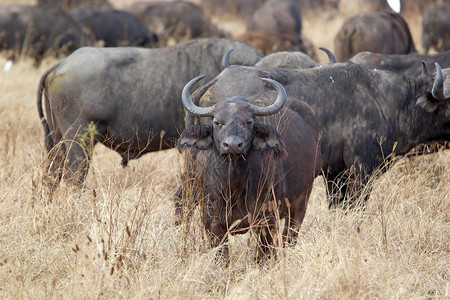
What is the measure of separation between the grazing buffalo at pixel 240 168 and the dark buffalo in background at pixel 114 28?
11.0 metres

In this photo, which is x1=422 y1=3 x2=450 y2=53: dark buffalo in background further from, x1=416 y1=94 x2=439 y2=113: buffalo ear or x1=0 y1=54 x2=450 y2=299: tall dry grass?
x1=0 y1=54 x2=450 y2=299: tall dry grass

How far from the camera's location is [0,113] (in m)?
8.28

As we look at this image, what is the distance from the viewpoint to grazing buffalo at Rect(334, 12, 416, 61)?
11.1m

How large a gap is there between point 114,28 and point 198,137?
1149cm

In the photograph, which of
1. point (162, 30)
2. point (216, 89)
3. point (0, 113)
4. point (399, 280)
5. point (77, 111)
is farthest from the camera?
point (162, 30)

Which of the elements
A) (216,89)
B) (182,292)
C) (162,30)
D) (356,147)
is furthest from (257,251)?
(162,30)

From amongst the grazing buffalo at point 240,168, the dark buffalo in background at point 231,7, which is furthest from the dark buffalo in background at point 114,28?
the grazing buffalo at point 240,168

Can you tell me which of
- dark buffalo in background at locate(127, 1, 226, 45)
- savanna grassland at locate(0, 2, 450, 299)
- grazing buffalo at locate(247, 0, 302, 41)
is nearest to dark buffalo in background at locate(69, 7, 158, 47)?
dark buffalo in background at locate(127, 1, 226, 45)

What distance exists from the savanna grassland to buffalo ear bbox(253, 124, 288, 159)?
57cm

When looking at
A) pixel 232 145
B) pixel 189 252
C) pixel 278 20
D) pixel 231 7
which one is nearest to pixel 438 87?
pixel 232 145

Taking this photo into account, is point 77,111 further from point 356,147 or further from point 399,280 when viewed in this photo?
point 399,280

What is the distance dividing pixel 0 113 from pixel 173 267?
4984 millimetres

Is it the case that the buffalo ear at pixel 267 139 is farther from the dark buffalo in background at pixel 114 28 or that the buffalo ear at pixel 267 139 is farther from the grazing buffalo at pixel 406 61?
the dark buffalo in background at pixel 114 28

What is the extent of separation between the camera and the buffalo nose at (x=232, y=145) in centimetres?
388
